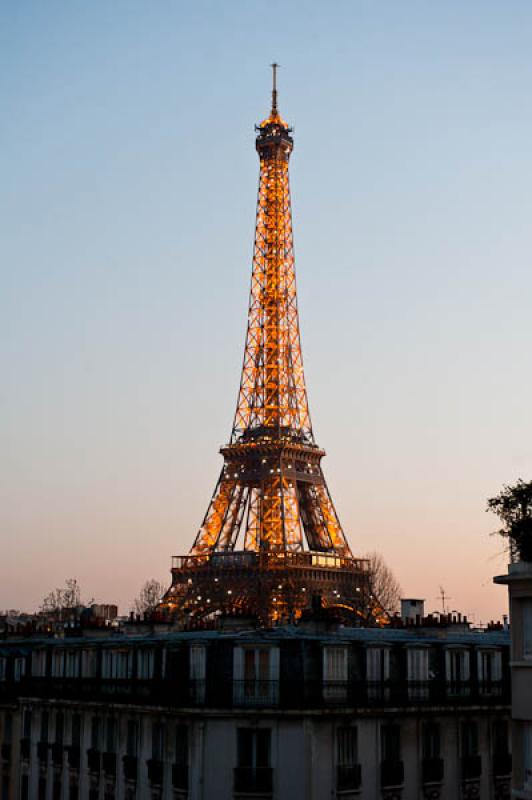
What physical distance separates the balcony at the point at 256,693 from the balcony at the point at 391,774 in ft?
13.5

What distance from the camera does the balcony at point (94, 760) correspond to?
127 ft

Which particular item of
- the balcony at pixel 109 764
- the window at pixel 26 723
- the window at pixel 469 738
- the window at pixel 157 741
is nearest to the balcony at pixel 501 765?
the window at pixel 469 738

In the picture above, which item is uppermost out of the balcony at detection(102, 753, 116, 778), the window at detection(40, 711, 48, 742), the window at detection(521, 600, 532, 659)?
the window at detection(521, 600, 532, 659)

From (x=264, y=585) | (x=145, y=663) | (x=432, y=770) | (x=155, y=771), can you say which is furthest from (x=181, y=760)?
(x=264, y=585)

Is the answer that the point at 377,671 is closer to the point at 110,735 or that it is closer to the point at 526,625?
the point at 110,735

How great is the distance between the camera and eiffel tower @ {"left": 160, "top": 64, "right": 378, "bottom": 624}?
95250 millimetres

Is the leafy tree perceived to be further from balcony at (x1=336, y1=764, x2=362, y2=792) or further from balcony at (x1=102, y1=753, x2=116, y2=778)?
balcony at (x1=102, y1=753, x2=116, y2=778)

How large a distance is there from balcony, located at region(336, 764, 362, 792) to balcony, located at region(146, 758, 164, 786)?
5.49 meters

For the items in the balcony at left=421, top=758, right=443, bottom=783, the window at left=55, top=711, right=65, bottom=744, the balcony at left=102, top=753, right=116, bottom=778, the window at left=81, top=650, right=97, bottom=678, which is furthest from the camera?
the window at left=55, top=711, right=65, bottom=744

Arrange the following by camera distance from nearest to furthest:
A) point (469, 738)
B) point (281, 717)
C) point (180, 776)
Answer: point (281, 717) → point (180, 776) → point (469, 738)

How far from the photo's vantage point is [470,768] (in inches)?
1443

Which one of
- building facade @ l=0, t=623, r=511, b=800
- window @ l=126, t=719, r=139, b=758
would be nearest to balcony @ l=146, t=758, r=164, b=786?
building facade @ l=0, t=623, r=511, b=800

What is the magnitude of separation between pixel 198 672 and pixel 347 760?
485cm

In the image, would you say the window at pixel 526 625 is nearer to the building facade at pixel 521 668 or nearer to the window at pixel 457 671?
the building facade at pixel 521 668
